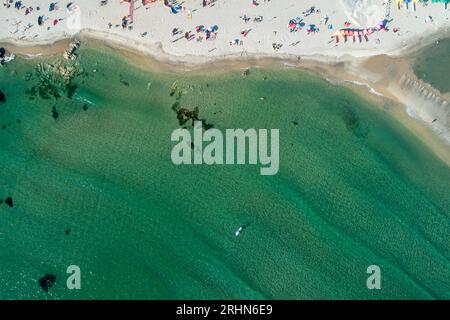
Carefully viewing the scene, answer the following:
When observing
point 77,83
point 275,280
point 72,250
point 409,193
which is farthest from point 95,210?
point 409,193

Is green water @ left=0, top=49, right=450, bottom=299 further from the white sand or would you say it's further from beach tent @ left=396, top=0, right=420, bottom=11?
beach tent @ left=396, top=0, right=420, bottom=11

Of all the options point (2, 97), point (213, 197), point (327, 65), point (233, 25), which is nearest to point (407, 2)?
point (327, 65)

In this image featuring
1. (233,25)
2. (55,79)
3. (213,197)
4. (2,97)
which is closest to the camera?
(213,197)

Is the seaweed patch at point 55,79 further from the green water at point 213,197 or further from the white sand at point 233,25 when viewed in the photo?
the white sand at point 233,25

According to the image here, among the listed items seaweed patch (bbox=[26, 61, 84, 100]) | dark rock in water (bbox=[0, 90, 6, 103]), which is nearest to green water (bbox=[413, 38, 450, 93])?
seaweed patch (bbox=[26, 61, 84, 100])

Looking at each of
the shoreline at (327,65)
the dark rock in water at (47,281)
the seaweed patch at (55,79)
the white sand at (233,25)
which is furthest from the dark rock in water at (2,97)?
the dark rock in water at (47,281)

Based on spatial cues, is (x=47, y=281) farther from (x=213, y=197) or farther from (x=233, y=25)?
(x=233, y=25)

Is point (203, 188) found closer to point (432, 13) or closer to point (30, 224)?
point (30, 224)
